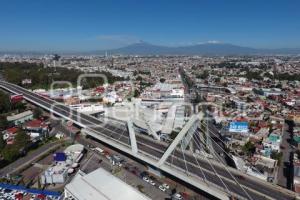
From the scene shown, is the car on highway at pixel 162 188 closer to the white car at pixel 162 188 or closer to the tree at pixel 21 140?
the white car at pixel 162 188

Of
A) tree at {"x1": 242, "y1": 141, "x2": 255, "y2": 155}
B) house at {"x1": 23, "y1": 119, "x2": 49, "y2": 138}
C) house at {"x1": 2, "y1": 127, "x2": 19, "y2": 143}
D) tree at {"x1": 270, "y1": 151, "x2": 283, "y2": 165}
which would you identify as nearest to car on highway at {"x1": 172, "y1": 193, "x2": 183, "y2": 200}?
tree at {"x1": 242, "y1": 141, "x2": 255, "y2": 155}

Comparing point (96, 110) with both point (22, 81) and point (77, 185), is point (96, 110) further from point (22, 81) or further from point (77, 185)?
point (22, 81)

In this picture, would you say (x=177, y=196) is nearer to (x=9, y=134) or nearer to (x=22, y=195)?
(x=22, y=195)

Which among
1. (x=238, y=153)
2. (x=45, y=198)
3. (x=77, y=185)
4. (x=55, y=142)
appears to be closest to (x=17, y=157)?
(x=55, y=142)

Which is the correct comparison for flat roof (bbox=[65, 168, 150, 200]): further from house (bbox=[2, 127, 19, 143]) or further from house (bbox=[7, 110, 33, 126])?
house (bbox=[7, 110, 33, 126])

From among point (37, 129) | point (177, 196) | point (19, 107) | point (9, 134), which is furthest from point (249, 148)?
point (19, 107)

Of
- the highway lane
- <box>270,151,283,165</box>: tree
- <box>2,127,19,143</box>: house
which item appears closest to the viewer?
the highway lane
